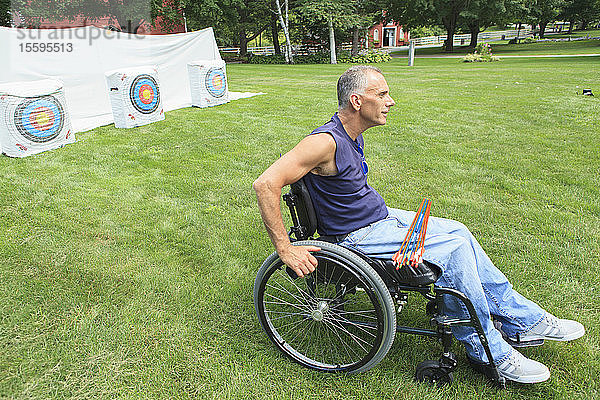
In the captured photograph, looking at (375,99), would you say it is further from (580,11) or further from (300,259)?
(580,11)

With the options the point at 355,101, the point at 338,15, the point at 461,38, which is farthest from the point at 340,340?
the point at 461,38

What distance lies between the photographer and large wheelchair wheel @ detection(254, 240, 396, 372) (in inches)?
70.6

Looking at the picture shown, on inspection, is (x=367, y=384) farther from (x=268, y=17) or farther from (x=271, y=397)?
(x=268, y=17)

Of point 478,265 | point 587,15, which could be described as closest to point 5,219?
point 478,265

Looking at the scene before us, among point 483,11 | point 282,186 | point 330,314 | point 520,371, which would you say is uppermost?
point 483,11

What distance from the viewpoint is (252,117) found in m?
7.77

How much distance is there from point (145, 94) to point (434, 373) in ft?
21.9

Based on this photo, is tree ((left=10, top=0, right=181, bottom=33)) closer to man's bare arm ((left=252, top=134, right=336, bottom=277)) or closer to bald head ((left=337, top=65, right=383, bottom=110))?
bald head ((left=337, top=65, right=383, bottom=110))

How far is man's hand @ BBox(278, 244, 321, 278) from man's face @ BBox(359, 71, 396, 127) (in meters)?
0.70

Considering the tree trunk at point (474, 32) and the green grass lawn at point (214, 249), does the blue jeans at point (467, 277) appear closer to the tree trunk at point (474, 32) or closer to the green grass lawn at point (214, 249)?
the green grass lawn at point (214, 249)

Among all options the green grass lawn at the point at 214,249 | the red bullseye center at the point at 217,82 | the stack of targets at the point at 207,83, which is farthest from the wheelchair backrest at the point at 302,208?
the red bullseye center at the point at 217,82

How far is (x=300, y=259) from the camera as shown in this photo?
1.84 meters

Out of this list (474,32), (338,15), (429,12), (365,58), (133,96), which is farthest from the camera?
(474,32)

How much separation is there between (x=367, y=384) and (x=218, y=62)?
8185mm
